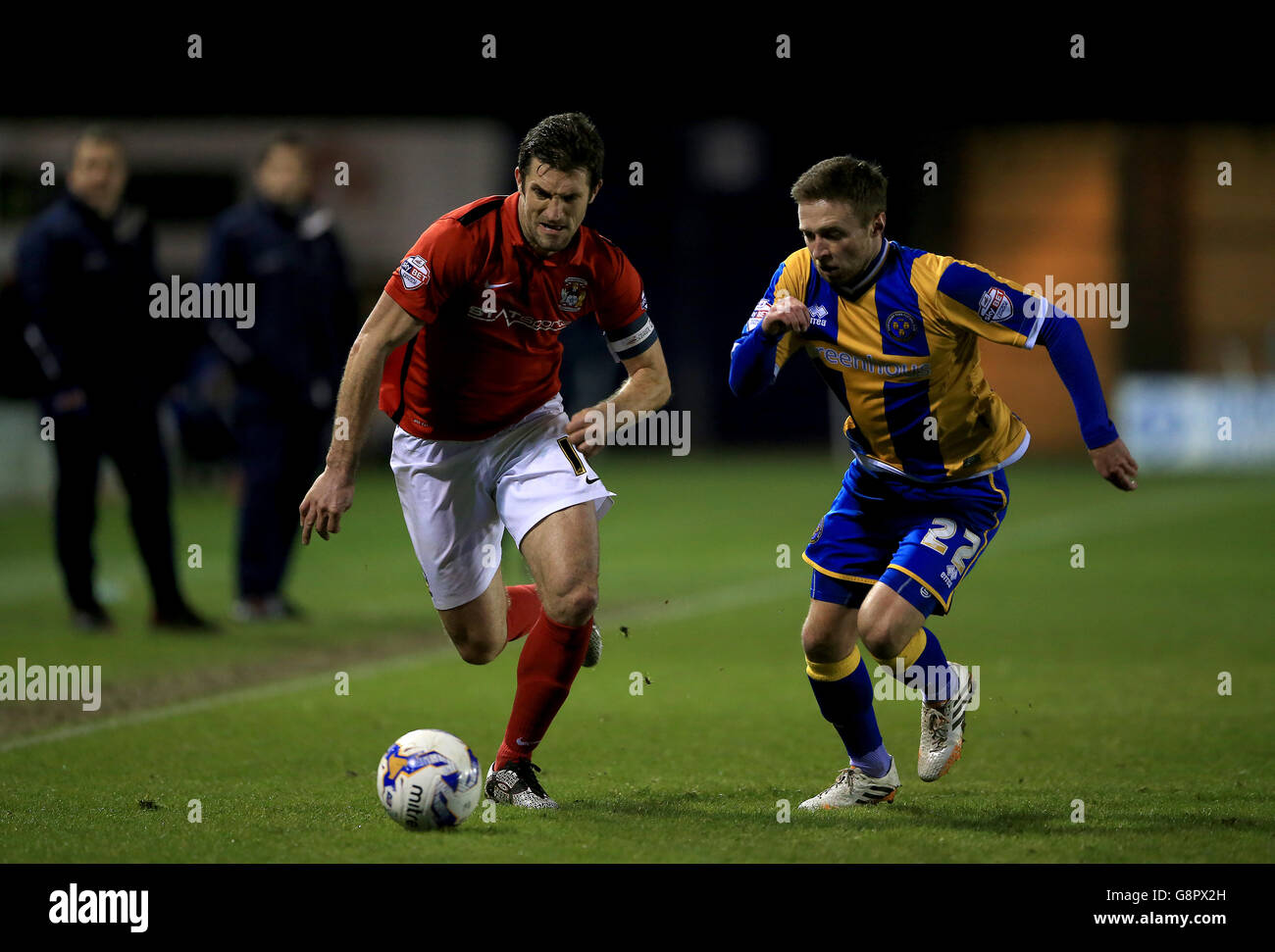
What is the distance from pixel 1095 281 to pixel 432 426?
22.6m

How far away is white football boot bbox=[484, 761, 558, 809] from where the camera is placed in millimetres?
5176

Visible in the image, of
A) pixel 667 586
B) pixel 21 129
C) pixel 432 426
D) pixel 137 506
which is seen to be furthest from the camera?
pixel 21 129

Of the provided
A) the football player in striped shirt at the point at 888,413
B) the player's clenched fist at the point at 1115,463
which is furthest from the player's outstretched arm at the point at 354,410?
the player's clenched fist at the point at 1115,463

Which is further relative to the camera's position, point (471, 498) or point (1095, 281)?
point (1095, 281)

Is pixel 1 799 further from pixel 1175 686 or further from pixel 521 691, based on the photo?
pixel 1175 686

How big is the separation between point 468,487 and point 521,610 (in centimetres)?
62

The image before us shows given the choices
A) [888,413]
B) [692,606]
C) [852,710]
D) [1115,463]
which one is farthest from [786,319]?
[692,606]

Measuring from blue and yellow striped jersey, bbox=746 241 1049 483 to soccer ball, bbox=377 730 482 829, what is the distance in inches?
63.6

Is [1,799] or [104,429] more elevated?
[104,429]

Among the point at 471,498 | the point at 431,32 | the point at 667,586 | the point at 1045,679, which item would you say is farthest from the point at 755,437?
the point at 471,498

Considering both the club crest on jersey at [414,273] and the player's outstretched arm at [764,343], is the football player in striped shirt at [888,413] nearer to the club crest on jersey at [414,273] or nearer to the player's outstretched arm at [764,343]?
the player's outstretched arm at [764,343]

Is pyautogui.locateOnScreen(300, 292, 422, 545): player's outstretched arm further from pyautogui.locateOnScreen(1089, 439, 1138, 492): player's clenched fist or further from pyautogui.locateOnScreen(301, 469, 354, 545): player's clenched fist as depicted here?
pyautogui.locateOnScreen(1089, 439, 1138, 492): player's clenched fist

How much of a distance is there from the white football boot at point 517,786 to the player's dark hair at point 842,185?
6.51 ft

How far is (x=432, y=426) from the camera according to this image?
18.3 feet
